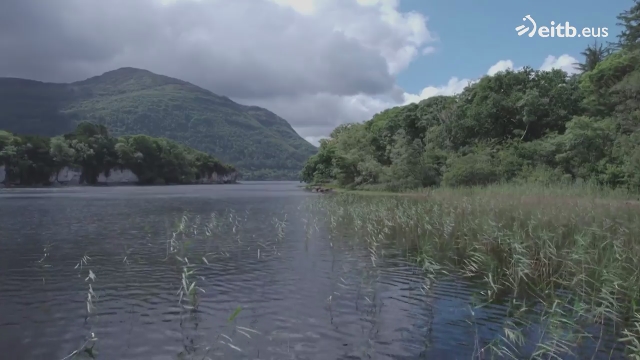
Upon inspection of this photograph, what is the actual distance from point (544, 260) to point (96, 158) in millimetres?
140370

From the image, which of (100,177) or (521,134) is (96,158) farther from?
(521,134)

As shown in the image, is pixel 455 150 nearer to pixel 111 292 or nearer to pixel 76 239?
pixel 76 239

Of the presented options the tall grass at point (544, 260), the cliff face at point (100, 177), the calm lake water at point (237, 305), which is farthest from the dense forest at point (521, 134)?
the cliff face at point (100, 177)

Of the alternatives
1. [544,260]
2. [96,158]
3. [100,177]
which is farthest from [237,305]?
[100,177]

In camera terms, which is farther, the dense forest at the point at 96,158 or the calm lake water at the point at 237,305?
the dense forest at the point at 96,158

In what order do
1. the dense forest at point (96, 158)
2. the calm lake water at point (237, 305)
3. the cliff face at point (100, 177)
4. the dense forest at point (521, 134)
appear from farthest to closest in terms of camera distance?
1. the cliff face at point (100, 177)
2. the dense forest at point (96, 158)
3. the dense forest at point (521, 134)
4. the calm lake water at point (237, 305)

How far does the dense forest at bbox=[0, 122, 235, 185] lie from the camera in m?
111

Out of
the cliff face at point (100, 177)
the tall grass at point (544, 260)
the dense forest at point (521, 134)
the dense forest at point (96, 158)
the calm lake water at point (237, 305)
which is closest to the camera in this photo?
the calm lake water at point (237, 305)

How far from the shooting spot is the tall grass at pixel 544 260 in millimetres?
8320

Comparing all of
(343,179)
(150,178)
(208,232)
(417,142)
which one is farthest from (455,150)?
(150,178)

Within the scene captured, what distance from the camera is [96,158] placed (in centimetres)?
13388

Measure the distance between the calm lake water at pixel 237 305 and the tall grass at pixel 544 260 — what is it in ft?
2.76

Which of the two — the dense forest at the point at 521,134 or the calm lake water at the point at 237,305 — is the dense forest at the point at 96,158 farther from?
the calm lake water at the point at 237,305

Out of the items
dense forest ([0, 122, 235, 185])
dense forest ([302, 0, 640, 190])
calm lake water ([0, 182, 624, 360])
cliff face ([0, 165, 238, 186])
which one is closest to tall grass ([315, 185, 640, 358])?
calm lake water ([0, 182, 624, 360])
